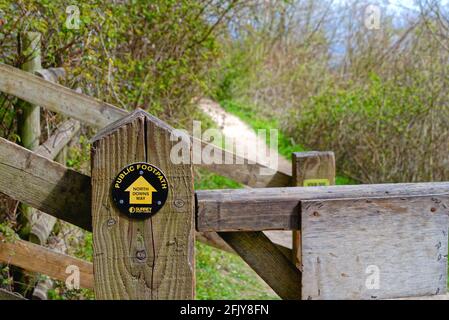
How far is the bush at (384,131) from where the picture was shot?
8.02 metres

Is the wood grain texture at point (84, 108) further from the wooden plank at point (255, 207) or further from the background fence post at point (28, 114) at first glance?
the wooden plank at point (255, 207)

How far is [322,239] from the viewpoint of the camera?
1.58 meters

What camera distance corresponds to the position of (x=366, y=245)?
5.19ft

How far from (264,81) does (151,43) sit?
830 cm

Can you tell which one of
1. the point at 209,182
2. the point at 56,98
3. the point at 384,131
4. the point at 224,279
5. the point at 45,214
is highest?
the point at 384,131

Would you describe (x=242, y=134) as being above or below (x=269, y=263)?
above

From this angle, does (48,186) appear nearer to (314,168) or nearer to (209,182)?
(314,168)

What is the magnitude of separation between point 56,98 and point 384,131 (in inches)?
246

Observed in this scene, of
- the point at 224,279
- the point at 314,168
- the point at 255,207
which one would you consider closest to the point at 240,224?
the point at 255,207

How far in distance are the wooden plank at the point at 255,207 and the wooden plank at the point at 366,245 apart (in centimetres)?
3

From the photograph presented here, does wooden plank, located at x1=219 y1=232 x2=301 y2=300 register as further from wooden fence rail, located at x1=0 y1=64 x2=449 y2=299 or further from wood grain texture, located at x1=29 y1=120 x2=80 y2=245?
wood grain texture, located at x1=29 y1=120 x2=80 y2=245

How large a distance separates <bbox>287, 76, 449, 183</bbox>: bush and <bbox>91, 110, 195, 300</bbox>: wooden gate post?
22.8ft

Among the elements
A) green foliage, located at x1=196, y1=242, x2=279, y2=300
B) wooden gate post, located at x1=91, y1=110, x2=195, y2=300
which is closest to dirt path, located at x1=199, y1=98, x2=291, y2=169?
green foliage, located at x1=196, y1=242, x2=279, y2=300

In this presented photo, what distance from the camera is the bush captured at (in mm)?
8016
